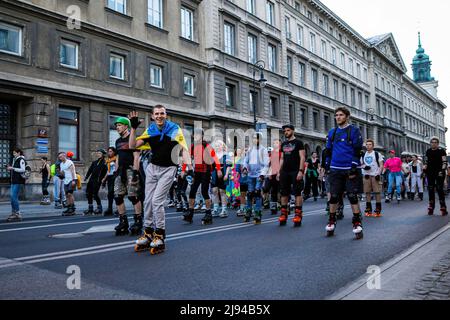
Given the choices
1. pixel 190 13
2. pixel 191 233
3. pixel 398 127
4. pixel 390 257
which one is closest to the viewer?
pixel 390 257

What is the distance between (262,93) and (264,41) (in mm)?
4294

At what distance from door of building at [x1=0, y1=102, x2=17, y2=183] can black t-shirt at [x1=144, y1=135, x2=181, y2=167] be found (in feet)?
44.0

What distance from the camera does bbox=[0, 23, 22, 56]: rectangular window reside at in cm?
1619

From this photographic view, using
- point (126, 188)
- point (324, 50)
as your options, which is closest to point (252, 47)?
point (324, 50)

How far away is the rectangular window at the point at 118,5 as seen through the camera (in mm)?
20612

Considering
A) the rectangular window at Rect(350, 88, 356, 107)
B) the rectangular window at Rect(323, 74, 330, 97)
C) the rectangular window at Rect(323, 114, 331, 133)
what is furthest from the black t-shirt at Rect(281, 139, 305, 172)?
the rectangular window at Rect(350, 88, 356, 107)

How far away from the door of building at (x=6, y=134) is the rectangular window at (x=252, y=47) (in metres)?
18.0

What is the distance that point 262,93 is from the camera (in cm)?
3169

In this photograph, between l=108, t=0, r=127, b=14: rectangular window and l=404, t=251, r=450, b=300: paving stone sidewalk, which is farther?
l=108, t=0, r=127, b=14: rectangular window

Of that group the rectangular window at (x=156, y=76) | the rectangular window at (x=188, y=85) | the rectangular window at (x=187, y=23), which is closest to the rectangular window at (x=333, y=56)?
the rectangular window at (x=187, y=23)

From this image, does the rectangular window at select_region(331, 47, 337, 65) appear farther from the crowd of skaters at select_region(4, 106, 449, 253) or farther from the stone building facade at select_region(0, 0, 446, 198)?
the crowd of skaters at select_region(4, 106, 449, 253)
